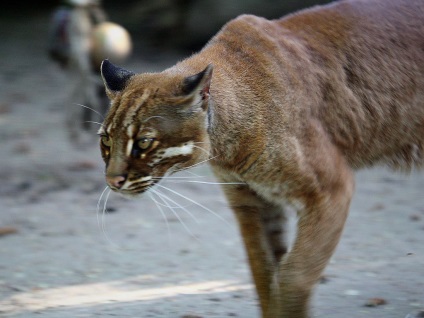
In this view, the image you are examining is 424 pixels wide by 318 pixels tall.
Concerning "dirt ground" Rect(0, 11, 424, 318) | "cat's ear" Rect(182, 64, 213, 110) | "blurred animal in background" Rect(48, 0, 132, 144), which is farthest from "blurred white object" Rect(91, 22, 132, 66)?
"cat's ear" Rect(182, 64, 213, 110)

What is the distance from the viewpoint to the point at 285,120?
5.03m

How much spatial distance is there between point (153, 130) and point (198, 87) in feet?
1.11

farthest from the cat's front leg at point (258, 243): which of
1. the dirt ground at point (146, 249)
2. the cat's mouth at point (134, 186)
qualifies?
the cat's mouth at point (134, 186)

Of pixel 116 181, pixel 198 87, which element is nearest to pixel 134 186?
pixel 116 181

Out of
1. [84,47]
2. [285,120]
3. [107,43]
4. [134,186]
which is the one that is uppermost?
[285,120]

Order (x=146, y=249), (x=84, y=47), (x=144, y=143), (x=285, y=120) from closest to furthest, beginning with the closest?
(x=144, y=143)
(x=285, y=120)
(x=146, y=249)
(x=84, y=47)

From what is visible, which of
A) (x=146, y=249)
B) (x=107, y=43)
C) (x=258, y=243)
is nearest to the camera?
(x=258, y=243)

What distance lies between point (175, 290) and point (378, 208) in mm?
2761

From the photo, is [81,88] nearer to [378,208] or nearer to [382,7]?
[378,208]

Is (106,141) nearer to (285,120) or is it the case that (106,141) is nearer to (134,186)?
(134,186)

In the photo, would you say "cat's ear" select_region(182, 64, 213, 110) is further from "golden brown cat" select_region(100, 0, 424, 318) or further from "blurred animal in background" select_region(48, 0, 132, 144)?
"blurred animal in background" select_region(48, 0, 132, 144)

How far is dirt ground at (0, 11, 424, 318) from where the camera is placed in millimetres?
6086

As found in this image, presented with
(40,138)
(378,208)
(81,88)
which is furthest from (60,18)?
(378,208)

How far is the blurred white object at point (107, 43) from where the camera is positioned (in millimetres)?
9039
